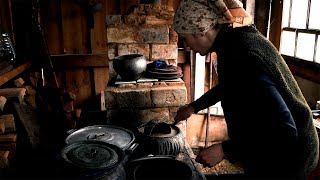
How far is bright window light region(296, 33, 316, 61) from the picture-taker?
16.7 feet

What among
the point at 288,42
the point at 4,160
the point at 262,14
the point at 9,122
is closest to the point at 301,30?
the point at 288,42

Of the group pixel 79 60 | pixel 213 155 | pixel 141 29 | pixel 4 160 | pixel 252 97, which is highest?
pixel 141 29

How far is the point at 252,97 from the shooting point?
1.61 meters

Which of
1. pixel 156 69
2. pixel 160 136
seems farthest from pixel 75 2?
pixel 160 136

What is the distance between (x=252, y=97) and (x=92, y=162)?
41.0 inches

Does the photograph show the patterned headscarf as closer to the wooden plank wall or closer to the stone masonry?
the stone masonry

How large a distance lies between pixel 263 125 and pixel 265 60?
14.1 inches

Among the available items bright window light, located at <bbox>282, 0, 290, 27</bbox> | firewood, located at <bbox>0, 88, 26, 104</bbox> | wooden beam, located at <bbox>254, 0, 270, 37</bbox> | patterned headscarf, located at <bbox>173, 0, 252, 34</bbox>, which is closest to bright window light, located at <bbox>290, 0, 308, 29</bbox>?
bright window light, located at <bbox>282, 0, 290, 27</bbox>

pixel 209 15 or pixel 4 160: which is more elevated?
pixel 209 15

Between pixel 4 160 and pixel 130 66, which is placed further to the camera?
pixel 130 66

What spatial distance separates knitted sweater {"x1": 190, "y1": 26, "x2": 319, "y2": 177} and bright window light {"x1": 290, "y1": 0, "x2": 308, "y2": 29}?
13.2ft

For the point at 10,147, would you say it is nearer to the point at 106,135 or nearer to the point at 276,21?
the point at 106,135

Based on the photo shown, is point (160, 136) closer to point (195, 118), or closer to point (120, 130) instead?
point (120, 130)

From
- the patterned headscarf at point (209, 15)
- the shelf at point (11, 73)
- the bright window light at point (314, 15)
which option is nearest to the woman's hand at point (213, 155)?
the patterned headscarf at point (209, 15)
